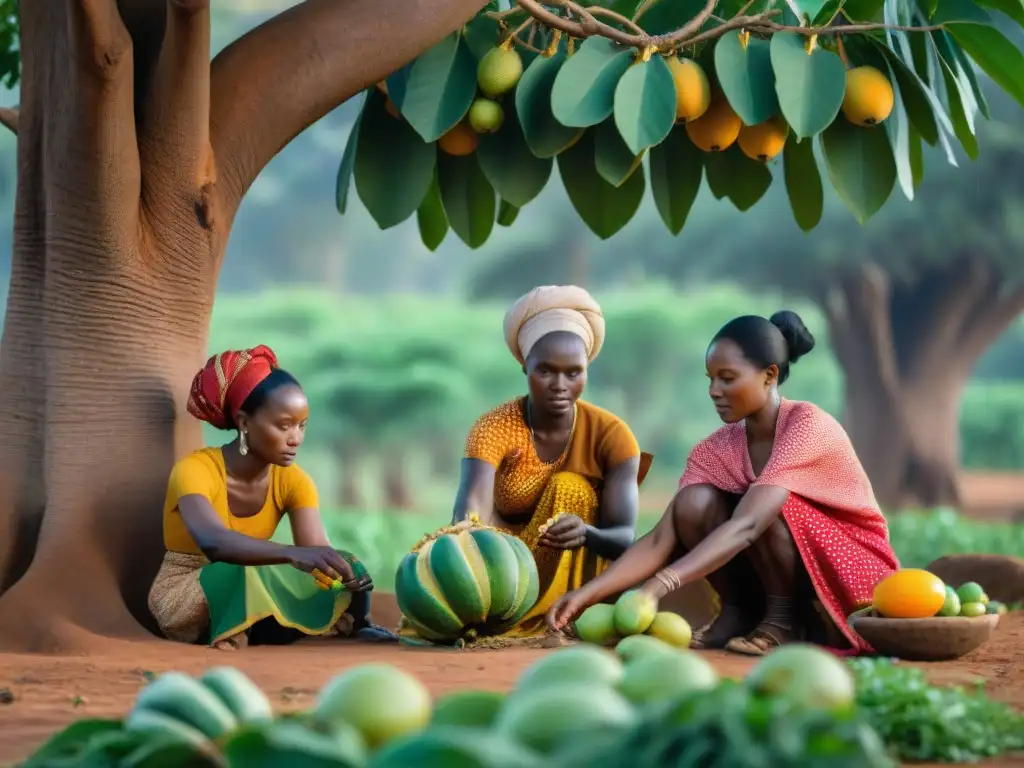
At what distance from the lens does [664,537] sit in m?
4.67

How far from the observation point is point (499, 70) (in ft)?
18.6

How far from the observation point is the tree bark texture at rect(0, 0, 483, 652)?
4.81 meters

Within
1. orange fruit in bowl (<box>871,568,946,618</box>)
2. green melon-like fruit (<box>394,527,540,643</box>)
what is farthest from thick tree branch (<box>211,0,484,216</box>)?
orange fruit in bowl (<box>871,568,946,618</box>)

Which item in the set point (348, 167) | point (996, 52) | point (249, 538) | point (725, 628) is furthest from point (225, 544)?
point (996, 52)

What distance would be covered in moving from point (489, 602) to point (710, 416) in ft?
81.1

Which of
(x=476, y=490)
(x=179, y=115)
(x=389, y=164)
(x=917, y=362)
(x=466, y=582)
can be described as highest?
(x=917, y=362)

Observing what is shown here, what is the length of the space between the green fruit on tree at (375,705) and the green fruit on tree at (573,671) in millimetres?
164

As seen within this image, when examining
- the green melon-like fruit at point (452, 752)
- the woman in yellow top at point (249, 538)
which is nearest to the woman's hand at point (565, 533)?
the woman in yellow top at point (249, 538)

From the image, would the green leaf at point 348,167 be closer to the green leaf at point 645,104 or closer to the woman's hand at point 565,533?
the green leaf at point 645,104

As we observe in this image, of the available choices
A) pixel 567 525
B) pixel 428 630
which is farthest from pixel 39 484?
pixel 567 525

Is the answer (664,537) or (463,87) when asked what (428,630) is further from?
(463,87)

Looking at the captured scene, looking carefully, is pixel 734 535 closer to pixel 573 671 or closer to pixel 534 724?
pixel 573 671

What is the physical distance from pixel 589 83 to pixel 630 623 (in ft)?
6.71

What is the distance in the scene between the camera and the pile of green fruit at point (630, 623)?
425 centimetres
